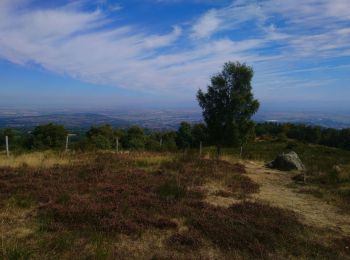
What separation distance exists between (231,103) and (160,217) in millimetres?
15768

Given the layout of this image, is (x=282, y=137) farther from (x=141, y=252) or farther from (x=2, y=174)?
(x=141, y=252)

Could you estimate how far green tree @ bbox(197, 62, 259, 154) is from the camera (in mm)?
24141

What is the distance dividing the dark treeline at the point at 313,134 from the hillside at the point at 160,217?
150 feet

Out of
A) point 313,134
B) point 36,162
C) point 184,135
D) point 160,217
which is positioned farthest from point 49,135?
point 160,217

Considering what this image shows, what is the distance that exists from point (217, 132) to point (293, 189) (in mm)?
10395

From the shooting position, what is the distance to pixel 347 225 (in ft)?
33.3

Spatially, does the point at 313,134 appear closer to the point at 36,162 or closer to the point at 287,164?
the point at 287,164

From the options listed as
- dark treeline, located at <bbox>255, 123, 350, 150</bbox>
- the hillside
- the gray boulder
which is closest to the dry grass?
the hillside

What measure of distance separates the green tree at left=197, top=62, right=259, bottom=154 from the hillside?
8.23 m

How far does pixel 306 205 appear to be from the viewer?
12375mm

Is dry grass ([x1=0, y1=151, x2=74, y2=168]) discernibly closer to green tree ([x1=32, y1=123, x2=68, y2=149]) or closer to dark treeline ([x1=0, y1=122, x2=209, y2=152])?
dark treeline ([x1=0, y1=122, x2=209, y2=152])

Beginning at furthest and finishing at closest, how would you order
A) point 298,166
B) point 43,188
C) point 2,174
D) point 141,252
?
point 298,166, point 2,174, point 43,188, point 141,252

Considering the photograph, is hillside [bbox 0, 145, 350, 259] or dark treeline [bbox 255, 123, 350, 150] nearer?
hillside [bbox 0, 145, 350, 259]

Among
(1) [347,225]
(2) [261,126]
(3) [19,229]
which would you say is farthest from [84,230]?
(2) [261,126]
